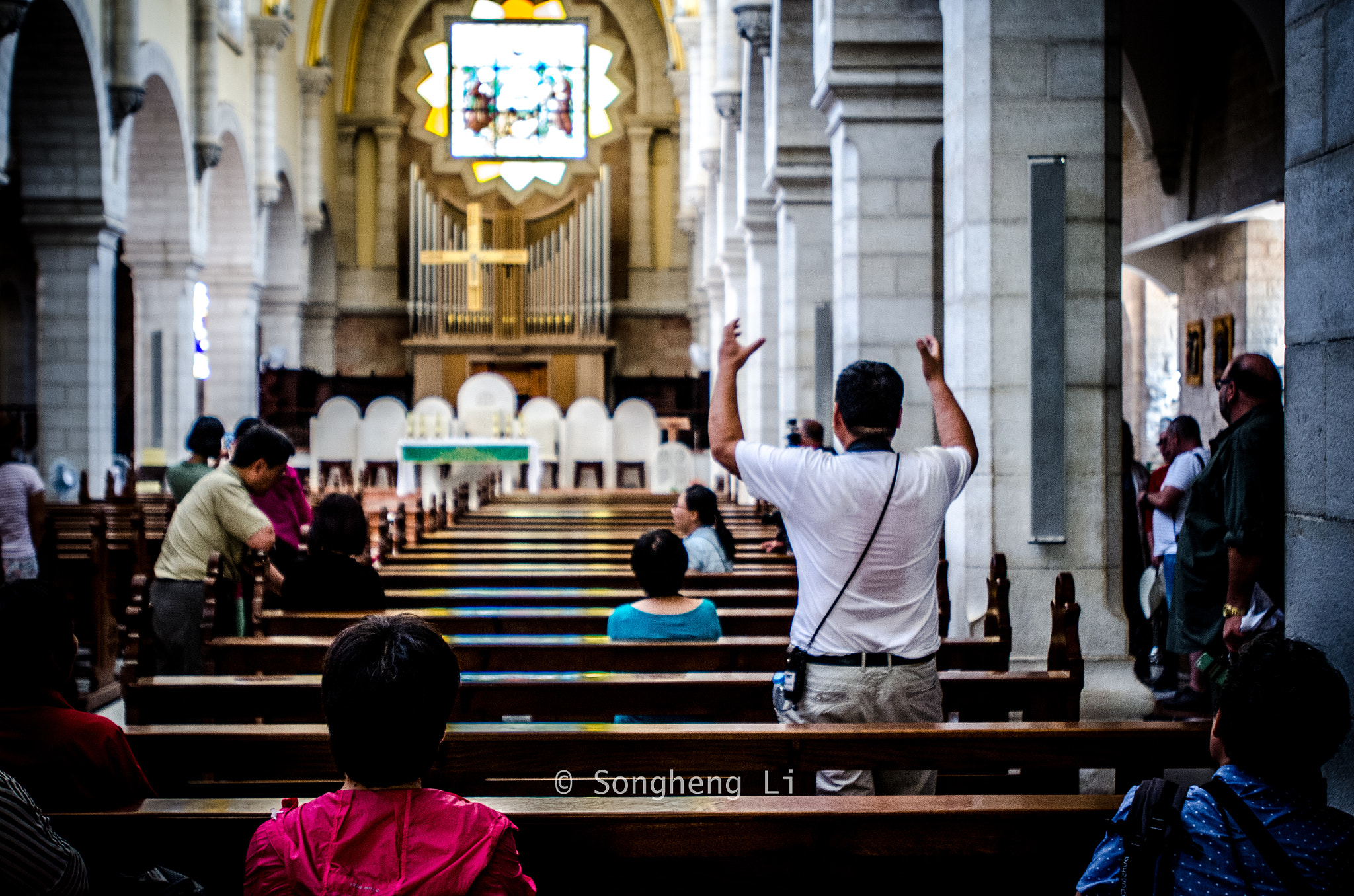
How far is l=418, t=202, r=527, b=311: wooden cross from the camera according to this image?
19984mm

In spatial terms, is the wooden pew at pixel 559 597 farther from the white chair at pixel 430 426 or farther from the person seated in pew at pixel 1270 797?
the white chair at pixel 430 426

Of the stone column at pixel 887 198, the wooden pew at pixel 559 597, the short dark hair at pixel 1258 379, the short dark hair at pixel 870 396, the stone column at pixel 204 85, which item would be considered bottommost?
the wooden pew at pixel 559 597

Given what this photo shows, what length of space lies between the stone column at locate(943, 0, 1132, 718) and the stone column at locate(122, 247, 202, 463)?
11.9 meters

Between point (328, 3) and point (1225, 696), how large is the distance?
20.7 m

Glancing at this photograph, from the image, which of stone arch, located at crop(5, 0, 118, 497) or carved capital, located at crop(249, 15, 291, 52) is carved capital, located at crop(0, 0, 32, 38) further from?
carved capital, located at crop(249, 15, 291, 52)

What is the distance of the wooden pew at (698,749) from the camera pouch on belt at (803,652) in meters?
0.20

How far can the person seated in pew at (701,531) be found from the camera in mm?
4992

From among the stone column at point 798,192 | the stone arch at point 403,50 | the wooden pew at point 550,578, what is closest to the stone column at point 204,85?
the stone arch at point 403,50

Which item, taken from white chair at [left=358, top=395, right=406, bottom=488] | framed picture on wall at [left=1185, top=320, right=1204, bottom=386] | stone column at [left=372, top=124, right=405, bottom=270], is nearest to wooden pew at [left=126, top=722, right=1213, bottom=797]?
framed picture on wall at [left=1185, top=320, right=1204, bottom=386]

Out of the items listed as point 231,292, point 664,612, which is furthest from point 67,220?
point 664,612

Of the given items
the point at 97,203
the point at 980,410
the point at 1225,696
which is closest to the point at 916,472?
the point at 1225,696

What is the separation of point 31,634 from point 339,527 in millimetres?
1909

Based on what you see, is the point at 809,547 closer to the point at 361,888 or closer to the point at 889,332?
the point at 361,888

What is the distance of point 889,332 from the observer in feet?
22.9
